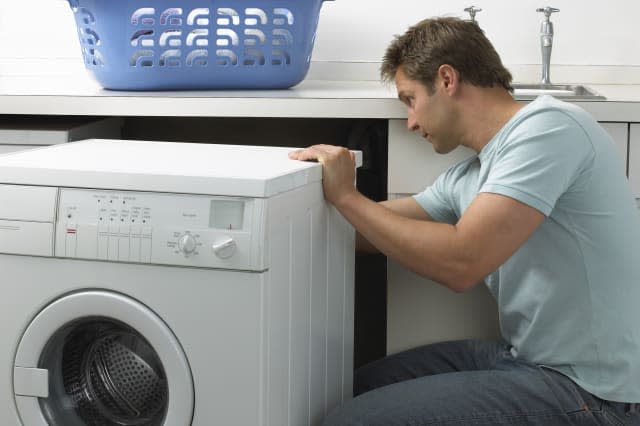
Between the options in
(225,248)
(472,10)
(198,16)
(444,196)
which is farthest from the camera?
(472,10)

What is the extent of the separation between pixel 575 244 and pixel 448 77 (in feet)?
1.32

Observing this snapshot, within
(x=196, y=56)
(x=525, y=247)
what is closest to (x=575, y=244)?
(x=525, y=247)

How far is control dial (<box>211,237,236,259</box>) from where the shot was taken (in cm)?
155

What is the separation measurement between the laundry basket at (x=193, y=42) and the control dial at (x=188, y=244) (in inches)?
33.6

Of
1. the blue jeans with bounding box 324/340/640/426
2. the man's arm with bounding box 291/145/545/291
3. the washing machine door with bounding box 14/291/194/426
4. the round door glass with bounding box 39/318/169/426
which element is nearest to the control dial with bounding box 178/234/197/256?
the washing machine door with bounding box 14/291/194/426

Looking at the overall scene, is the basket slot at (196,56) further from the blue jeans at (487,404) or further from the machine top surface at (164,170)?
the blue jeans at (487,404)

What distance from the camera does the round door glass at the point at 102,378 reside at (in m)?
1.75

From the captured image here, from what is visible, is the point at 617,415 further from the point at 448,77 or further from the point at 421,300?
the point at 448,77

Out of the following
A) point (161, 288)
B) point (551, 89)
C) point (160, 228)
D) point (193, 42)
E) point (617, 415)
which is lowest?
point (617, 415)

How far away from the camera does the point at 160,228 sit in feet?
5.26

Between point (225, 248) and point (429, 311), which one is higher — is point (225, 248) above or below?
above

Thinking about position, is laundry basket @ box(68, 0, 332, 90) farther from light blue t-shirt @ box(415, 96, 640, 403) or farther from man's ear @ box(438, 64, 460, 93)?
light blue t-shirt @ box(415, 96, 640, 403)

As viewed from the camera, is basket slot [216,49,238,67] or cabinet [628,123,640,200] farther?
basket slot [216,49,238,67]

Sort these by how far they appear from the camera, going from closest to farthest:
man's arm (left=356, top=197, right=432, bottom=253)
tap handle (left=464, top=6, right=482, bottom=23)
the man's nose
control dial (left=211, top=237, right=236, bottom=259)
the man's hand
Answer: control dial (left=211, top=237, right=236, bottom=259)
the man's hand
the man's nose
man's arm (left=356, top=197, right=432, bottom=253)
tap handle (left=464, top=6, right=482, bottom=23)
